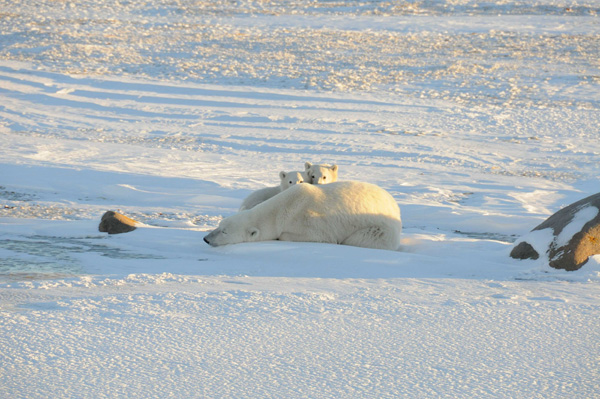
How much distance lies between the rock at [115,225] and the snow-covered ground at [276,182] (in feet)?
0.26

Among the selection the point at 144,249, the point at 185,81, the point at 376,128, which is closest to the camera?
the point at 144,249

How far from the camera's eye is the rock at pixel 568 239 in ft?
15.5

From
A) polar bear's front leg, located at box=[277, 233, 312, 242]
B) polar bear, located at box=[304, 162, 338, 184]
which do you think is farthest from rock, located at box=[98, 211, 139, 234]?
polar bear, located at box=[304, 162, 338, 184]

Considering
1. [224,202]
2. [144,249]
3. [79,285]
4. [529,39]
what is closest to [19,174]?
[224,202]

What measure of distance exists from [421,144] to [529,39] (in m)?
7.97

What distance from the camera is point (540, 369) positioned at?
3.18m

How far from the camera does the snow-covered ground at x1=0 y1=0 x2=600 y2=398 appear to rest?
3.24m

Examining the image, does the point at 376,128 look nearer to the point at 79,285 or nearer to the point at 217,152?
the point at 217,152

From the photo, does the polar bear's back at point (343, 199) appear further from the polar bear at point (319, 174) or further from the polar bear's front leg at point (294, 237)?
the polar bear at point (319, 174)

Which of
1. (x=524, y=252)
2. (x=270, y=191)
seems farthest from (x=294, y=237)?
(x=524, y=252)

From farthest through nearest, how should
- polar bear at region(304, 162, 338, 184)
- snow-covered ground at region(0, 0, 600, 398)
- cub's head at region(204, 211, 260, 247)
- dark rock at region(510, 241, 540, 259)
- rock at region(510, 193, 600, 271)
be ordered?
1. polar bear at region(304, 162, 338, 184)
2. cub's head at region(204, 211, 260, 247)
3. dark rock at region(510, 241, 540, 259)
4. rock at region(510, 193, 600, 271)
5. snow-covered ground at region(0, 0, 600, 398)

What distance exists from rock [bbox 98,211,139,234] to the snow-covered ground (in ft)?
0.26

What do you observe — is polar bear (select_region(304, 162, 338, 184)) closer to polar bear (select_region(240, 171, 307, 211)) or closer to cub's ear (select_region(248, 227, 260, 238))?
polar bear (select_region(240, 171, 307, 211))

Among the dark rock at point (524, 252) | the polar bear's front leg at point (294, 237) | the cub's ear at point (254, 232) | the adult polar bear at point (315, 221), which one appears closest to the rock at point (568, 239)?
the dark rock at point (524, 252)
